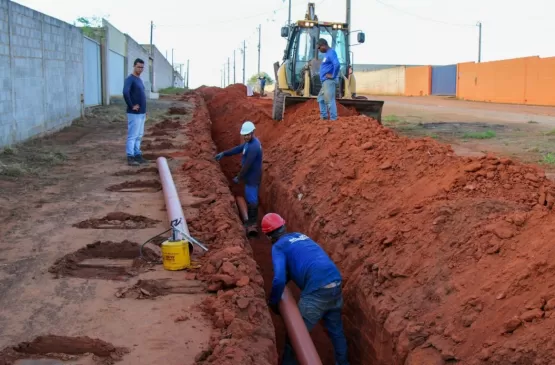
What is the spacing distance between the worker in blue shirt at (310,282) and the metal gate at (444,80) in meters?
44.1

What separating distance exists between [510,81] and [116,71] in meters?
23.9

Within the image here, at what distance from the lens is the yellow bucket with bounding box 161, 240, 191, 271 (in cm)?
524

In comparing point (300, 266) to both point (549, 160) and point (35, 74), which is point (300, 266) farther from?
point (35, 74)

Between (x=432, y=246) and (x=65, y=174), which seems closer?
(x=432, y=246)

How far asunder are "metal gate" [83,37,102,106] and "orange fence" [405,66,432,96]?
3584cm

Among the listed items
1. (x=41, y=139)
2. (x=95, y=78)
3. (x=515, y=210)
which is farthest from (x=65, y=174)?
(x=95, y=78)

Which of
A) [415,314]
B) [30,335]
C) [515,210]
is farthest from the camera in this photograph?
[515,210]

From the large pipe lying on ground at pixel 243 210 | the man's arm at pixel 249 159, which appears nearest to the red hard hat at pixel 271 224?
the man's arm at pixel 249 159

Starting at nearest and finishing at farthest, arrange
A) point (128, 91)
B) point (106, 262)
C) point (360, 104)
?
1. point (106, 262)
2. point (128, 91)
3. point (360, 104)

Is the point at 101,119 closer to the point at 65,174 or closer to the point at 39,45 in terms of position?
the point at 39,45

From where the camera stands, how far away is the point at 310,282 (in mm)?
5754

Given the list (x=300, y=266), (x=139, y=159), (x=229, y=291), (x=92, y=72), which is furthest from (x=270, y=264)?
(x=92, y=72)

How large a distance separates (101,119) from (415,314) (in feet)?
46.2

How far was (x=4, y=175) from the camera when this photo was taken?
862cm
